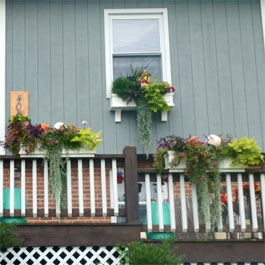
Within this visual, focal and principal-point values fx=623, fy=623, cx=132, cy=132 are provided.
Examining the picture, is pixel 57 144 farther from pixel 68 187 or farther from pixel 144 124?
pixel 144 124

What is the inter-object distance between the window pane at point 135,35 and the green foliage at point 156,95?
0.83 m

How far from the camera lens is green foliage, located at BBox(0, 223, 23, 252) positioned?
642cm

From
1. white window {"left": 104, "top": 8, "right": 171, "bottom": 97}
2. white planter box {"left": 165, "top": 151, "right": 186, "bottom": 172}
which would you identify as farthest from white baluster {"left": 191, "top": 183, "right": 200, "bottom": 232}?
white window {"left": 104, "top": 8, "right": 171, "bottom": 97}

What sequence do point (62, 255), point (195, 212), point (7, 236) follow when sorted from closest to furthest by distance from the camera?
1. point (7, 236)
2. point (62, 255)
3. point (195, 212)

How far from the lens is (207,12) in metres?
10.2

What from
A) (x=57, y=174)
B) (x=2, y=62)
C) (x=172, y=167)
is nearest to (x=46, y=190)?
(x=57, y=174)

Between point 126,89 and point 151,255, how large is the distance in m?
3.66

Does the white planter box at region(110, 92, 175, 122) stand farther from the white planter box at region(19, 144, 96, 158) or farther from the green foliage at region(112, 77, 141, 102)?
the white planter box at region(19, 144, 96, 158)

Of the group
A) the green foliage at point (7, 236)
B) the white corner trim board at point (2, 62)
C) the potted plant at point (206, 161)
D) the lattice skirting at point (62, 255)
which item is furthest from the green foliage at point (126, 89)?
the green foliage at point (7, 236)

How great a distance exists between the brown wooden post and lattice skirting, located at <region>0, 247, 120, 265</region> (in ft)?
1.36

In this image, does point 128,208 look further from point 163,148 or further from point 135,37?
point 135,37

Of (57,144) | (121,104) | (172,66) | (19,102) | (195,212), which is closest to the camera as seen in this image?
(195,212)

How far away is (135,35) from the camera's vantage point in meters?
10.1

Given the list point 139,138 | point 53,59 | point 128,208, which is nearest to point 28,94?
point 53,59
